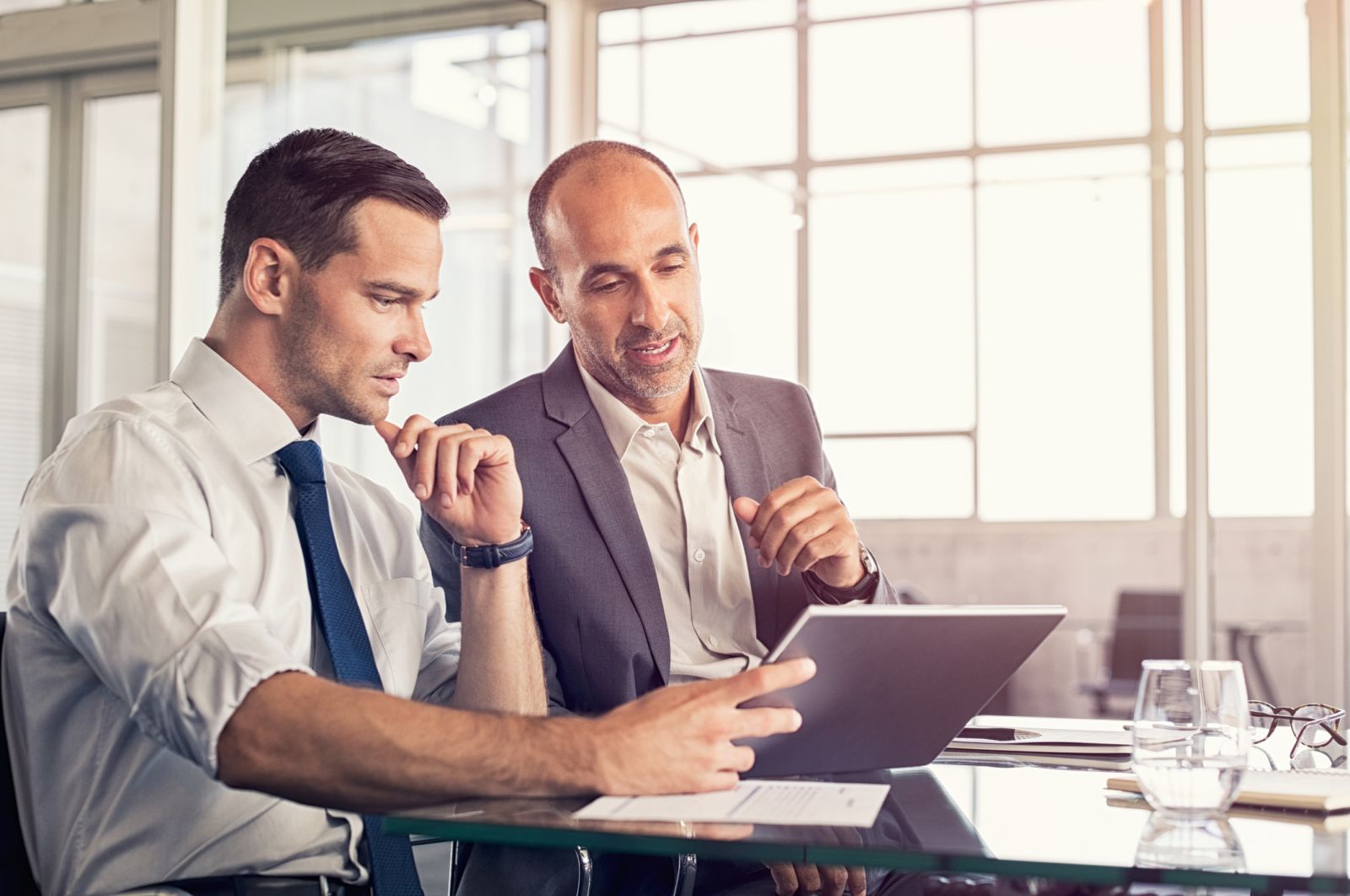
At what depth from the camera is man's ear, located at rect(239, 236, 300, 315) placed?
1705mm

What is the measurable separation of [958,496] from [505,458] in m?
8.12

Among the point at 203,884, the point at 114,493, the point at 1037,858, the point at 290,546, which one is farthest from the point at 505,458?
the point at 1037,858

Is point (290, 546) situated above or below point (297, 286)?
below

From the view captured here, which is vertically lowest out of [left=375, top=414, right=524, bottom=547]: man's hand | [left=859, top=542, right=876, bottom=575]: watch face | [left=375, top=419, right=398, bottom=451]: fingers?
[left=859, top=542, right=876, bottom=575]: watch face

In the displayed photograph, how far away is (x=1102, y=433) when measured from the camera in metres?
9.09

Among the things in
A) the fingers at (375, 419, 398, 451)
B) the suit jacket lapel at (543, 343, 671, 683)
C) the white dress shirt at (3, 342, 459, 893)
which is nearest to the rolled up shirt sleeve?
the white dress shirt at (3, 342, 459, 893)

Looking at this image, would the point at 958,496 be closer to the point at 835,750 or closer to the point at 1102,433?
the point at 1102,433

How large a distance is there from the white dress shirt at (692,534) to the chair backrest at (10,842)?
90cm

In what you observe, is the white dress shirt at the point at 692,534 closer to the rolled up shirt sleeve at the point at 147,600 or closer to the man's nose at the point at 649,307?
the man's nose at the point at 649,307

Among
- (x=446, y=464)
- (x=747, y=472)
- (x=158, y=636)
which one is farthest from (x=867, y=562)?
(x=158, y=636)

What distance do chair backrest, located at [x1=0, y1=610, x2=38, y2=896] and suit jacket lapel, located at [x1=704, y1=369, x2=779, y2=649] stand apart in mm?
1049

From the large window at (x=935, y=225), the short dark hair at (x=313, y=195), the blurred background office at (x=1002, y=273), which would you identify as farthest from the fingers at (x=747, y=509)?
the large window at (x=935, y=225)

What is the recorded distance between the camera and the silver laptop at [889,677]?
3.99ft

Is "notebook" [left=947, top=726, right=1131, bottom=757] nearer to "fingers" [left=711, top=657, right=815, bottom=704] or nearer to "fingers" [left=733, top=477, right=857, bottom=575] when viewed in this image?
"fingers" [left=733, top=477, right=857, bottom=575]
